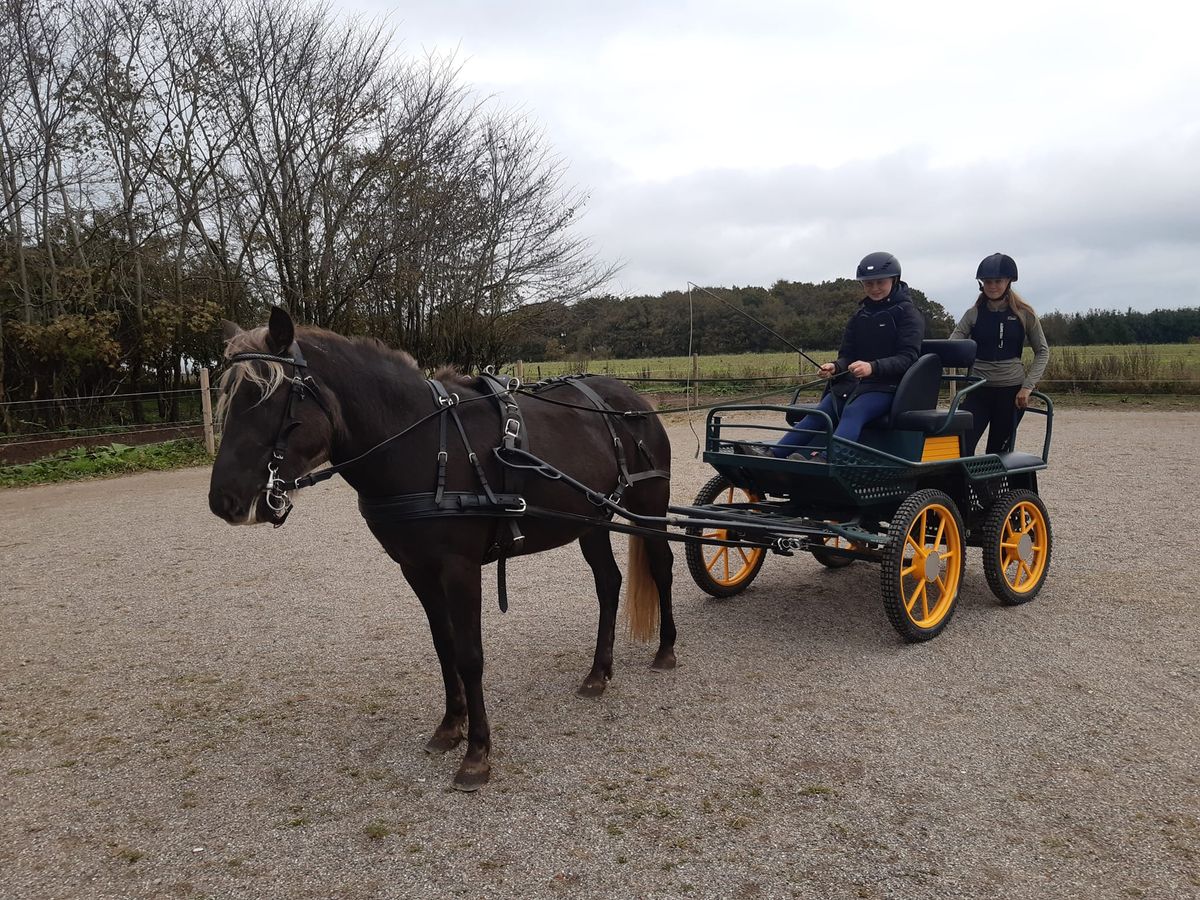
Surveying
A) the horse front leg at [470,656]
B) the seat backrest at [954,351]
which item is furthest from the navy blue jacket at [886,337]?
the horse front leg at [470,656]

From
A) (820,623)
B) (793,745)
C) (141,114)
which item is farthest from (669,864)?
(141,114)

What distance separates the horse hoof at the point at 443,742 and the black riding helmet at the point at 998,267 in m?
4.46

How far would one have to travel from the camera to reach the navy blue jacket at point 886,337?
4742 mm

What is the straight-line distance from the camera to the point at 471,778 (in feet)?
10.4

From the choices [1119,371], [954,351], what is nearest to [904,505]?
[954,351]

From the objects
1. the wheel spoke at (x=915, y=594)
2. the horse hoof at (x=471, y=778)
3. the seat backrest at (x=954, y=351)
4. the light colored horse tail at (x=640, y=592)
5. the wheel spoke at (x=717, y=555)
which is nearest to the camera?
the horse hoof at (x=471, y=778)

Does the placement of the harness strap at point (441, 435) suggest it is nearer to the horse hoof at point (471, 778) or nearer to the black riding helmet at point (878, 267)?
the horse hoof at point (471, 778)

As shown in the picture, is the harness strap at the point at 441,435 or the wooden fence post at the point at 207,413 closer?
the harness strap at the point at 441,435

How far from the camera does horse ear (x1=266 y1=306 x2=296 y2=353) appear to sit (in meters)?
2.83

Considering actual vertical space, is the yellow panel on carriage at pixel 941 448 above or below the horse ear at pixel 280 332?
below

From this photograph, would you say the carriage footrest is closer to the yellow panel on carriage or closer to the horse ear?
the yellow panel on carriage

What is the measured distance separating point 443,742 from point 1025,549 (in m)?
3.83

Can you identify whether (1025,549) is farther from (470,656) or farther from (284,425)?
(284,425)

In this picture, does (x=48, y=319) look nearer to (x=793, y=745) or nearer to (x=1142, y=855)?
(x=793, y=745)
